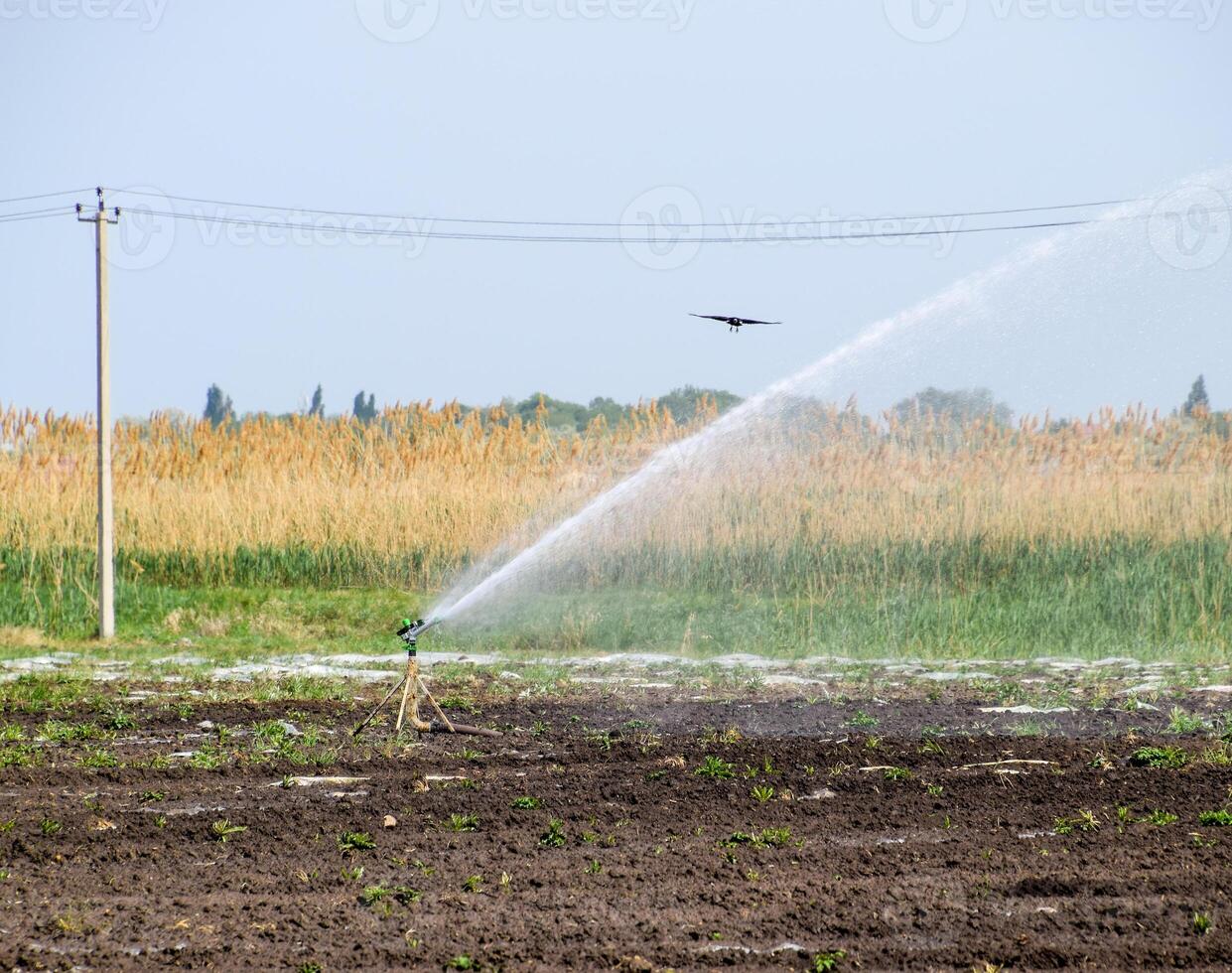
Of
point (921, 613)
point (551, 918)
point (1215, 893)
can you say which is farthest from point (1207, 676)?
point (551, 918)

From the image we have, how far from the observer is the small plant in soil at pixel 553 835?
648cm

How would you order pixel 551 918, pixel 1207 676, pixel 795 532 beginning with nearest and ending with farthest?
pixel 551 918
pixel 1207 676
pixel 795 532

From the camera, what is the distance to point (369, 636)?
16.8m

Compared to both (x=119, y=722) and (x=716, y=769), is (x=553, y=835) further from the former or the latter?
(x=119, y=722)

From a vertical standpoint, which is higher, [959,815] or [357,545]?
[357,545]

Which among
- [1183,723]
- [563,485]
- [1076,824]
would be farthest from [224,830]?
[563,485]

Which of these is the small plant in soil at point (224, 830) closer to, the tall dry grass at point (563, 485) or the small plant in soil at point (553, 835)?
the small plant in soil at point (553, 835)

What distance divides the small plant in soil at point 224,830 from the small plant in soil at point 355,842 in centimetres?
53

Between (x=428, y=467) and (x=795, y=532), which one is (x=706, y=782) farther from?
(x=428, y=467)

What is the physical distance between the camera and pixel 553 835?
21.6 feet

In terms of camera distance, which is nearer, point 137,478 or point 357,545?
point 357,545

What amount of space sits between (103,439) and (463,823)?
12539 mm

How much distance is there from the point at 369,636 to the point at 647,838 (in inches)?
423

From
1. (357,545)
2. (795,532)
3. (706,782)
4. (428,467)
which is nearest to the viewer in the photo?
(706,782)
